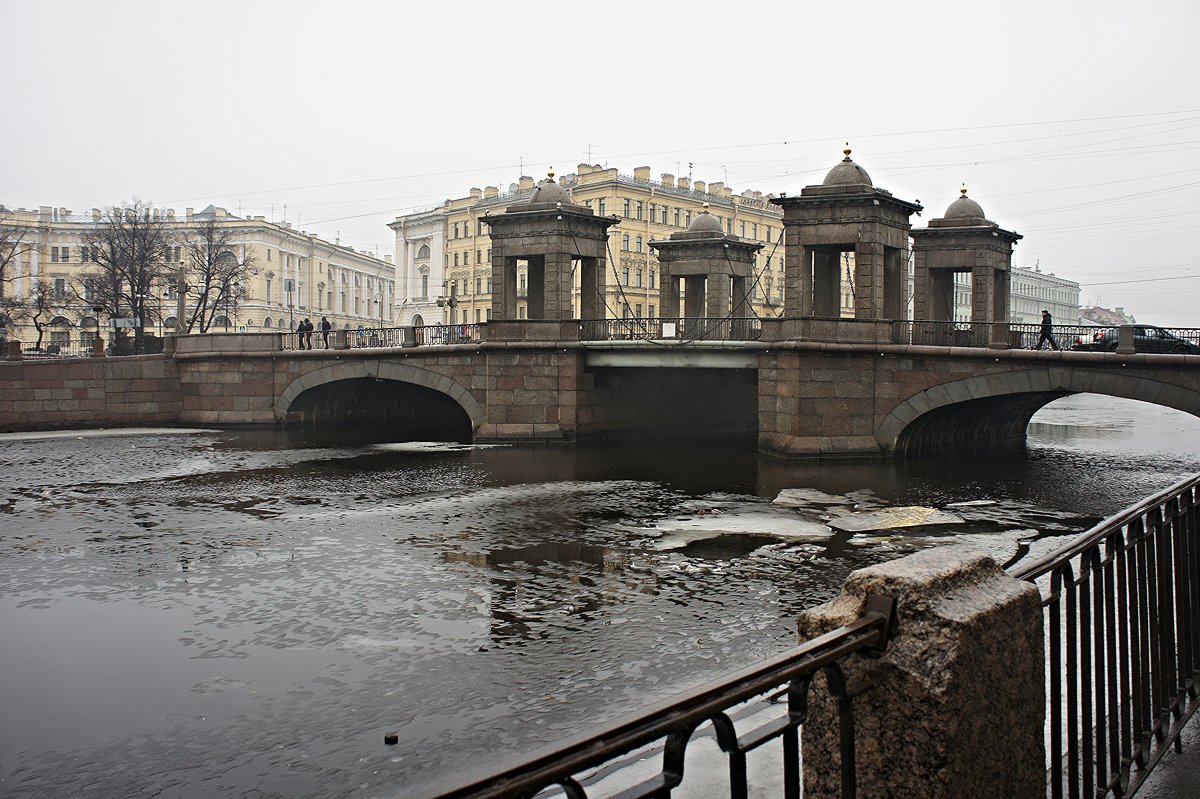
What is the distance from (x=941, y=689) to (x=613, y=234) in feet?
195

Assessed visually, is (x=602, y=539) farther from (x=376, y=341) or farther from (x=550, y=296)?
(x=376, y=341)

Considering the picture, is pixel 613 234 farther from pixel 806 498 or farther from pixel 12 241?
pixel 12 241

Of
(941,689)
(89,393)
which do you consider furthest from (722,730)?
(89,393)

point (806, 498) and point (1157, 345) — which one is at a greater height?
point (1157, 345)

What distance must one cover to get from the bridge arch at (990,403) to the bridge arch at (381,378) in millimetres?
12227

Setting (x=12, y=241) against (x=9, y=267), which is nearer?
(x=9, y=267)

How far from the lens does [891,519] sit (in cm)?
1730

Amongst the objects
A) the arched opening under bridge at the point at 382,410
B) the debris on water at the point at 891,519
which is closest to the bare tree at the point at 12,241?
the arched opening under bridge at the point at 382,410

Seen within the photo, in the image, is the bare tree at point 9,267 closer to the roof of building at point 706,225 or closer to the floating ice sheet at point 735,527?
the roof of building at point 706,225

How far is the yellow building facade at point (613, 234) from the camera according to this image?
2462 inches

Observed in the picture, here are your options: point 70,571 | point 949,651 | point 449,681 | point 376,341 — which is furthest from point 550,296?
point 949,651

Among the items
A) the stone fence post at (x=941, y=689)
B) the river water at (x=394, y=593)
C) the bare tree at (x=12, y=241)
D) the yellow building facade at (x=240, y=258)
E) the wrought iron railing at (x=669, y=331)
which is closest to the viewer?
the stone fence post at (x=941, y=689)

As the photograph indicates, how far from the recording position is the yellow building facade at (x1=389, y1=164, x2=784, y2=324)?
62531mm

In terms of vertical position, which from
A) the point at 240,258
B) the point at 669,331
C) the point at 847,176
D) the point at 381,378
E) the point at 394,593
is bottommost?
the point at 394,593
